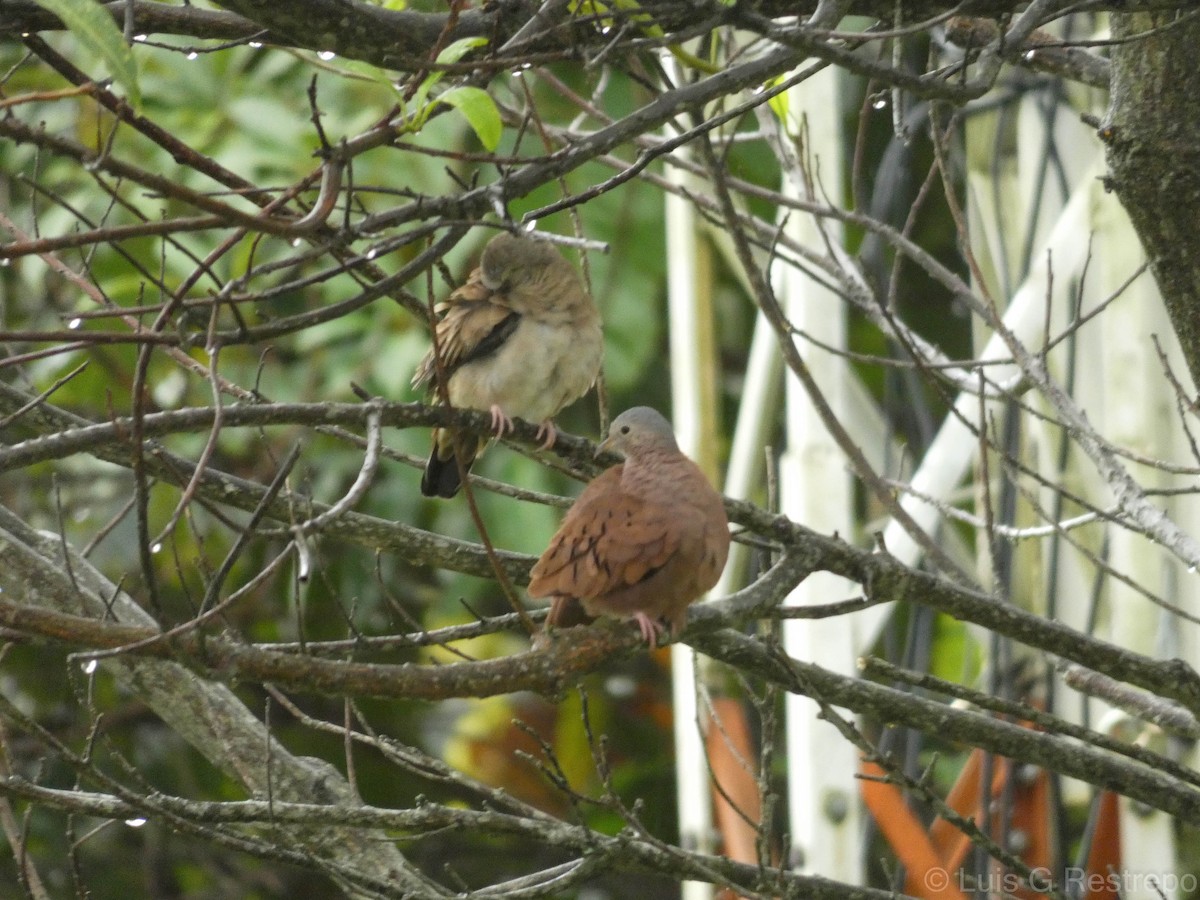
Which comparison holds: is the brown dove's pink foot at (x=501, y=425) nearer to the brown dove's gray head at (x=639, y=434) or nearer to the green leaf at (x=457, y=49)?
the brown dove's gray head at (x=639, y=434)

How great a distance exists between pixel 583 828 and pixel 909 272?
5.31m

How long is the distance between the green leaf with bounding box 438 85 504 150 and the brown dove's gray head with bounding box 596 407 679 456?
0.82m

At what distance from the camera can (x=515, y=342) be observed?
3730mm

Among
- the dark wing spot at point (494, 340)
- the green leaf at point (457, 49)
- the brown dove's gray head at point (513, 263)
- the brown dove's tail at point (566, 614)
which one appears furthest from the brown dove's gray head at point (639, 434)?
the brown dove's gray head at point (513, 263)

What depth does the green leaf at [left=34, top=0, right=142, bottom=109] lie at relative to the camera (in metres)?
1.35

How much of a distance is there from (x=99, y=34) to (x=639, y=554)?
1.08 metres

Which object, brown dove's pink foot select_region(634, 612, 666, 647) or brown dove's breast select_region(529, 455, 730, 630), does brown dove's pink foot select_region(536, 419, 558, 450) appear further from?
brown dove's pink foot select_region(634, 612, 666, 647)

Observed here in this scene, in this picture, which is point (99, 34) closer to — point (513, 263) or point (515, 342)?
point (515, 342)

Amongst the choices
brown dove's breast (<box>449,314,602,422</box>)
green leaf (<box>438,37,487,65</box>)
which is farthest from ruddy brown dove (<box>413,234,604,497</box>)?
green leaf (<box>438,37,487,65</box>)

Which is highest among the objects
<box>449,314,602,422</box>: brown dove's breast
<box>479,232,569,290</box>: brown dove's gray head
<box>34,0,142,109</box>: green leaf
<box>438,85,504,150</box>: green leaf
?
<box>479,232,569,290</box>: brown dove's gray head

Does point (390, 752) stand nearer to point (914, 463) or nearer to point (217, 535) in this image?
point (914, 463)

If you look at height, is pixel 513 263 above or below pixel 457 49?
above

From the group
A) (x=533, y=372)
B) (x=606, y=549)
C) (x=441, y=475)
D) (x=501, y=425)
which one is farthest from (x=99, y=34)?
(x=441, y=475)

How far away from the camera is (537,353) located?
146 inches
